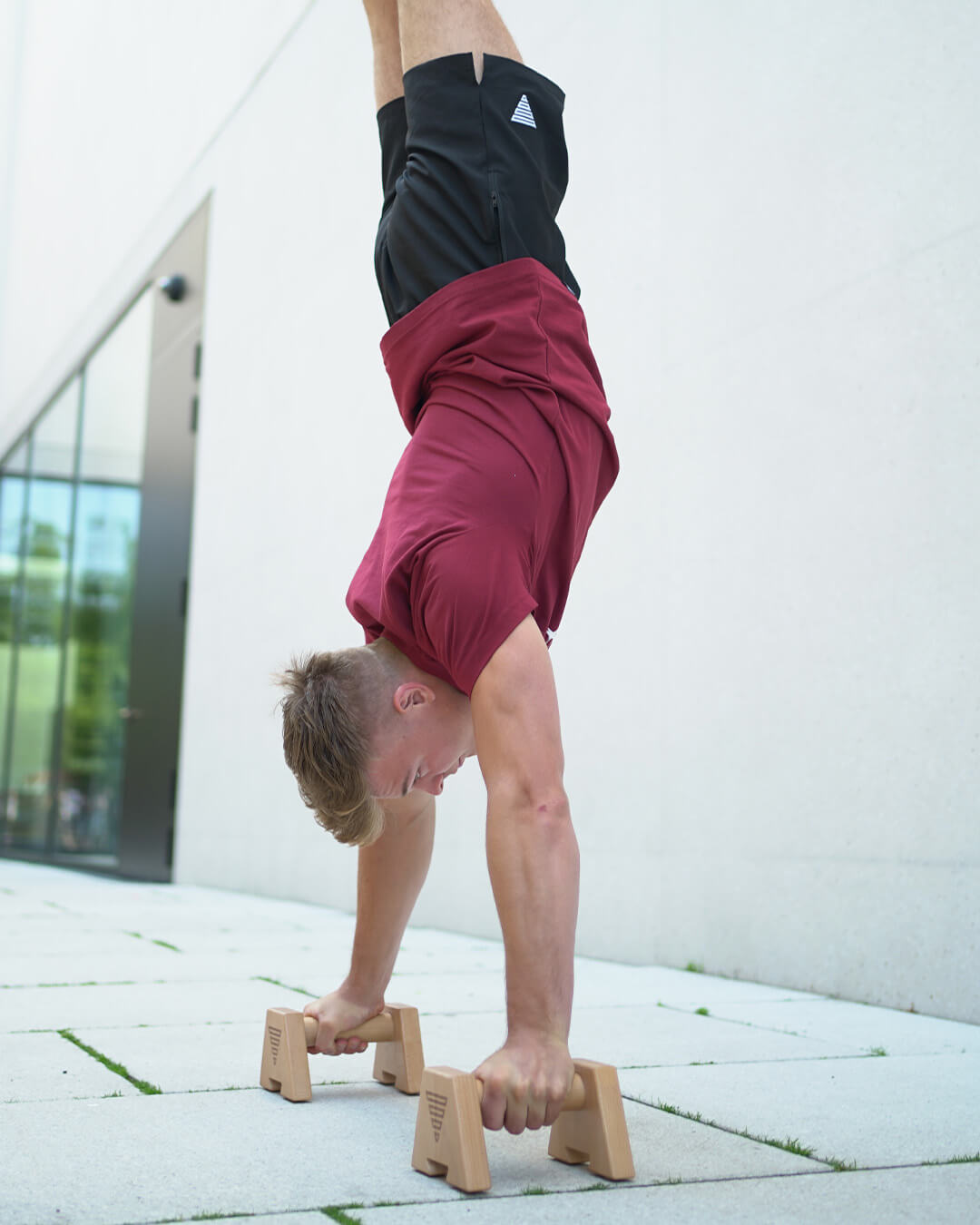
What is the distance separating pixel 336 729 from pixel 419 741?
0.36ft

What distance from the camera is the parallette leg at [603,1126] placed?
1.15 metres

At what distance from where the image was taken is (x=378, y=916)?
5.16 feet

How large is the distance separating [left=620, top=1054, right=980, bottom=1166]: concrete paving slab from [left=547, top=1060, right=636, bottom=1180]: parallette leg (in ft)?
0.79

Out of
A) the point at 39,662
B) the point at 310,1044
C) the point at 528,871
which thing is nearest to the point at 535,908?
the point at 528,871

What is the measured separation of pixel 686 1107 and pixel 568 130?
2.86 m

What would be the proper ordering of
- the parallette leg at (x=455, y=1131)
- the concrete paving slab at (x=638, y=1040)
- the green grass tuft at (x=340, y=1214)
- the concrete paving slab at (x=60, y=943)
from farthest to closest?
the concrete paving slab at (x=60, y=943) → the concrete paving slab at (x=638, y=1040) → the parallette leg at (x=455, y=1131) → the green grass tuft at (x=340, y=1214)

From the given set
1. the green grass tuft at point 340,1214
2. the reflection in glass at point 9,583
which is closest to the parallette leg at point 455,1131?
the green grass tuft at point 340,1214

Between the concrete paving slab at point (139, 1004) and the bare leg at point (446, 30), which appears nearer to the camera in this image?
the bare leg at point (446, 30)

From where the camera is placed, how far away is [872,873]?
2404 millimetres

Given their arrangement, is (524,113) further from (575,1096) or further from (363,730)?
(575,1096)

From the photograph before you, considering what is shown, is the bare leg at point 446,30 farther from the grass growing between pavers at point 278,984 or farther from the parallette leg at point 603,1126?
the grass growing between pavers at point 278,984

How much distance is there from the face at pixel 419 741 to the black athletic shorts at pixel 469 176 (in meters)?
0.52

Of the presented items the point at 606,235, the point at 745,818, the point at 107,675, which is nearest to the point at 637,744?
the point at 745,818

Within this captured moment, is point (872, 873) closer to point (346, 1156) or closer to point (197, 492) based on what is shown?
point (346, 1156)
